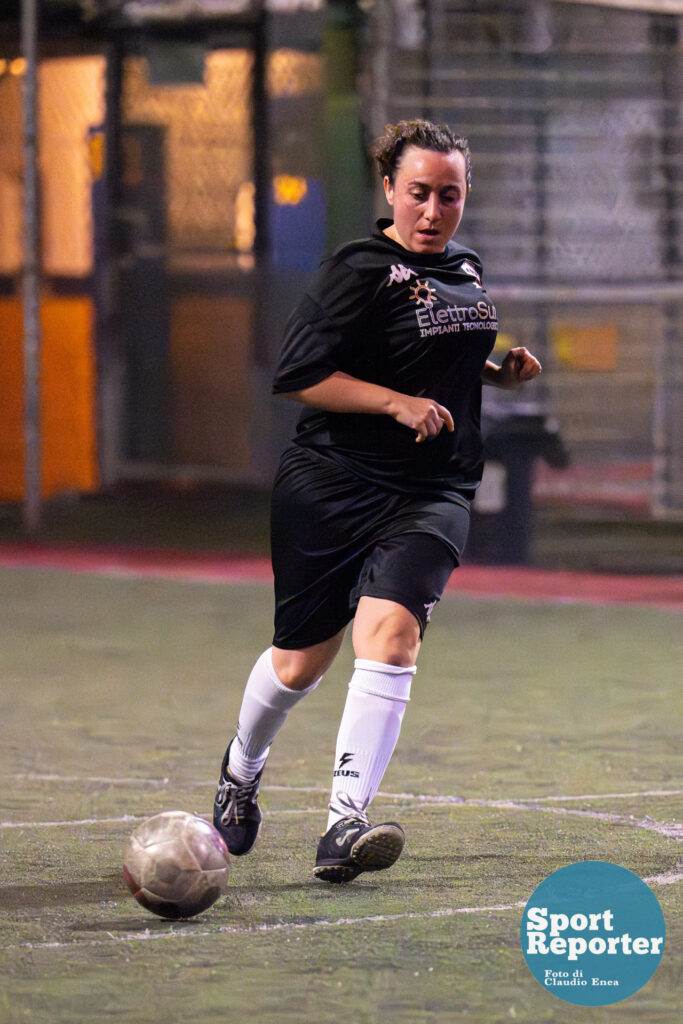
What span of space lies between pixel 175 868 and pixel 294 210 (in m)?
14.4

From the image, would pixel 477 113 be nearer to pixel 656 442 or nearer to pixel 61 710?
pixel 656 442

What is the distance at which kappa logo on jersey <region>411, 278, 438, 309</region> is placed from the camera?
17.6 ft

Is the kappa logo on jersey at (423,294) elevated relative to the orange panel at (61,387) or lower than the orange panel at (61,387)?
elevated

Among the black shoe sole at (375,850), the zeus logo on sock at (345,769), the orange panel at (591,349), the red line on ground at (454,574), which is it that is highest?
the zeus logo on sock at (345,769)

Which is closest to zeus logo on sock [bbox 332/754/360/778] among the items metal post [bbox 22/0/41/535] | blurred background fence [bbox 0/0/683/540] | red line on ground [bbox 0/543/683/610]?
red line on ground [bbox 0/543/683/610]

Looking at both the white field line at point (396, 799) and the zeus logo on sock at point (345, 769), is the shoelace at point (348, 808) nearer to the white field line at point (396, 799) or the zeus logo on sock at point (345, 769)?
the zeus logo on sock at point (345, 769)

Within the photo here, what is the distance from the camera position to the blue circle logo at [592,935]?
427 cm

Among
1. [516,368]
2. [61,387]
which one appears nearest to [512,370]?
[516,368]

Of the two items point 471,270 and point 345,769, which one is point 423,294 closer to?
point 471,270

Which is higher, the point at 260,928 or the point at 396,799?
the point at 260,928

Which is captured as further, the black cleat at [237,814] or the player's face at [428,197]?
the black cleat at [237,814]

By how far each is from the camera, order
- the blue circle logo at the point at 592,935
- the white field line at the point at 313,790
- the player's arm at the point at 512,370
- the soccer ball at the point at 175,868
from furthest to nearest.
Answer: the white field line at the point at 313,790
the player's arm at the point at 512,370
the soccer ball at the point at 175,868
the blue circle logo at the point at 592,935

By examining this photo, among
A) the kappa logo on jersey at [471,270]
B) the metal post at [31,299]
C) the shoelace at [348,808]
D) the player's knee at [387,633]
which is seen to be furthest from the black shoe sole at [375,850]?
the metal post at [31,299]

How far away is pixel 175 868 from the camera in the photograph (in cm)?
482
